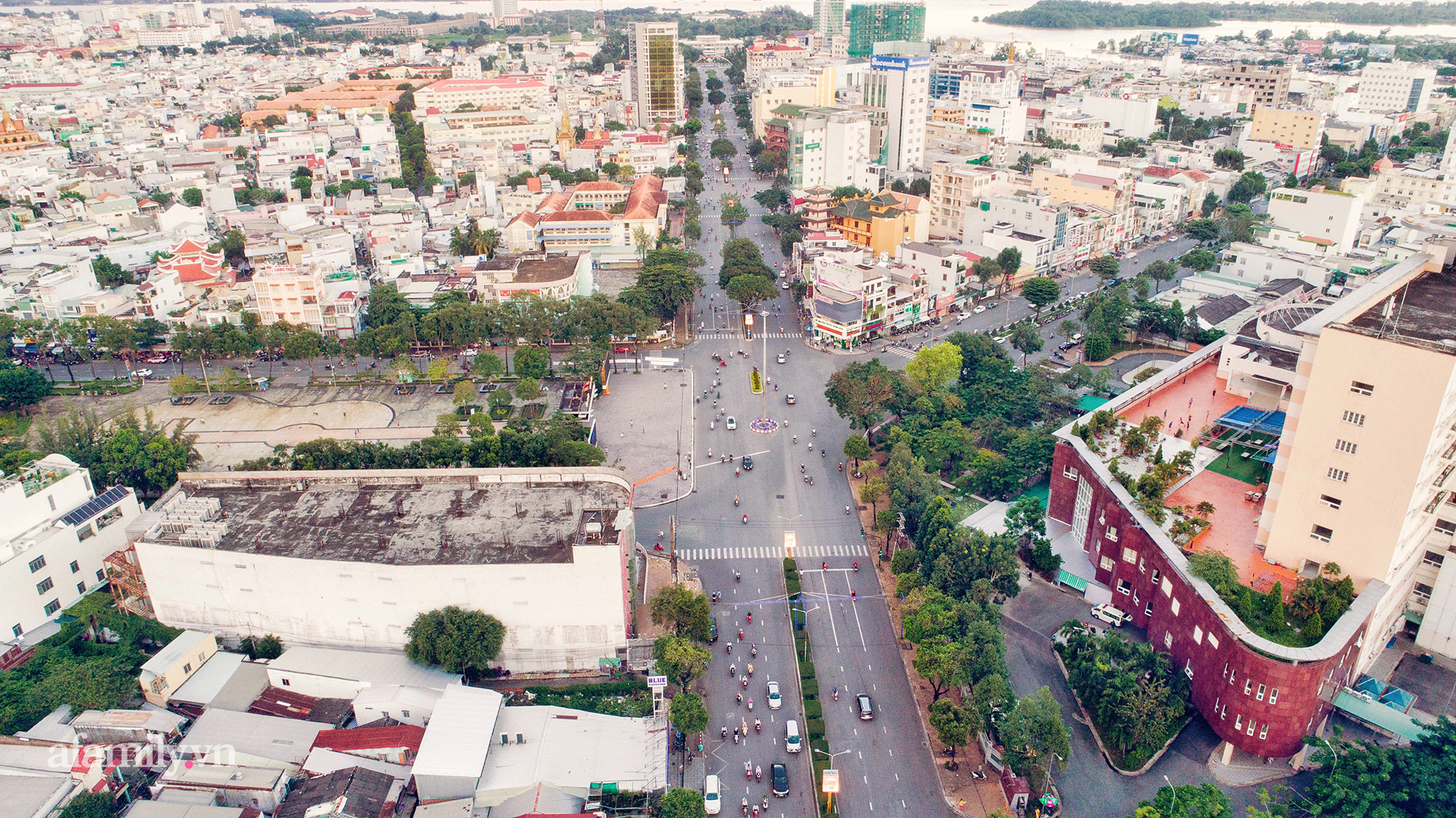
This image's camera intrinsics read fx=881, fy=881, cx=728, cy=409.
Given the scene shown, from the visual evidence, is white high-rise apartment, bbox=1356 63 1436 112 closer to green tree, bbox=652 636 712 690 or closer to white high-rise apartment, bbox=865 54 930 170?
white high-rise apartment, bbox=865 54 930 170

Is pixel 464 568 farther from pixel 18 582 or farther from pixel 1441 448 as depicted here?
pixel 1441 448

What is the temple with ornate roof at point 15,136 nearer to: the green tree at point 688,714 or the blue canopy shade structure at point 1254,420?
the green tree at point 688,714

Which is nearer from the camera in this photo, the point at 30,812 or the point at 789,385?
the point at 30,812

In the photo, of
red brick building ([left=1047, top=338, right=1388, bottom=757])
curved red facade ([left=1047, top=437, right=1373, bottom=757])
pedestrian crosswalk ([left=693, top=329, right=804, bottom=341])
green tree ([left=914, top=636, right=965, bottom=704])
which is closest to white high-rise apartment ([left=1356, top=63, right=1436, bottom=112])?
pedestrian crosswalk ([left=693, top=329, right=804, bottom=341])

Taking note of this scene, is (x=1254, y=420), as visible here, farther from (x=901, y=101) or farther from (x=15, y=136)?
(x=15, y=136)

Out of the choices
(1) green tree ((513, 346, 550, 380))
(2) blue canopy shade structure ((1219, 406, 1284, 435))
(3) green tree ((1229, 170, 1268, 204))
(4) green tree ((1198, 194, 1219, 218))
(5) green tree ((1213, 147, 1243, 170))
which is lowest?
(1) green tree ((513, 346, 550, 380))

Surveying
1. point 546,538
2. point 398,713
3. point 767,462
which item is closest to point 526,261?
point 767,462

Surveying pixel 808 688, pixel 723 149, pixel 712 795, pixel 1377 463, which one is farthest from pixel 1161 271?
pixel 723 149

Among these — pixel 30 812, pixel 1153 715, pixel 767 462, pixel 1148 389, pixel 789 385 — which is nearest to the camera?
pixel 30 812
